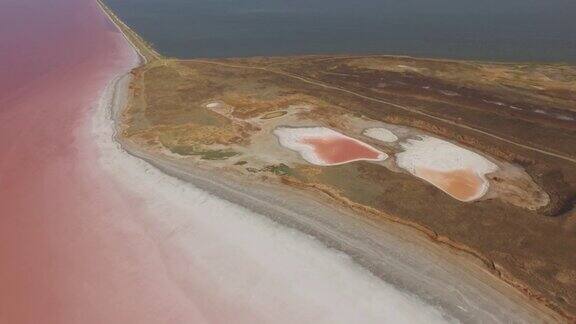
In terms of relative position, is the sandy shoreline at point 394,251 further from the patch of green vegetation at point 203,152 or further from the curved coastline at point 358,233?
the patch of green vegetation at point 203,152

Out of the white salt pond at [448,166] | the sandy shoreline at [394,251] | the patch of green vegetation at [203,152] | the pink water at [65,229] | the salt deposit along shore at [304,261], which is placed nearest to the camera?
the sandy shoreline at [394,251]

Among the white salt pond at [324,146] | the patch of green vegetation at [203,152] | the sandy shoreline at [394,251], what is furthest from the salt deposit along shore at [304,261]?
the white salt pond at [324,146]

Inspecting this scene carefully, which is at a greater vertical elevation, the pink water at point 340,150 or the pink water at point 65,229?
the pink water at point 340,150

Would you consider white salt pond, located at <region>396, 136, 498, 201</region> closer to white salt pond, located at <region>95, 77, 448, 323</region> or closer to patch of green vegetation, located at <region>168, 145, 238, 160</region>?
white salt pond, located at <region>95, 77, 448, 323</region>

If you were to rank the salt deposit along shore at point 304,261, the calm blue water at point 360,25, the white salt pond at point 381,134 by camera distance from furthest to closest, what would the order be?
1. the calm blue water at point 360,25
2. the white salt pond at point 381,134
3. the salt deposit along shore at point 304,261

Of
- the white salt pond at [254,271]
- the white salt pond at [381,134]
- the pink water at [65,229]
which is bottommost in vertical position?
the pink water at [65,229]

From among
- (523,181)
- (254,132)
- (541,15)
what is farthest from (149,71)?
(541,15)

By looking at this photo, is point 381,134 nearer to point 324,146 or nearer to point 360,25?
point 324,146
